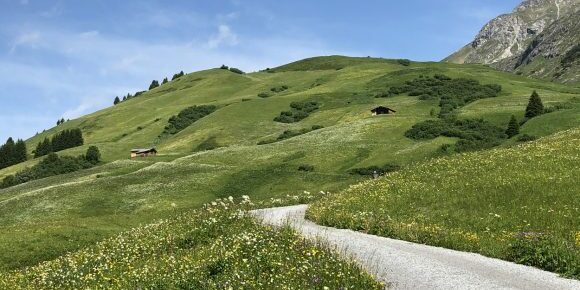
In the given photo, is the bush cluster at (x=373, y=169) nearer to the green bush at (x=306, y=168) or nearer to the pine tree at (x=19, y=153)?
the green bush at (x=306, y=168)

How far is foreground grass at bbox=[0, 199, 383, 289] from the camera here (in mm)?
11641

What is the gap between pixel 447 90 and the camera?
14125 cm

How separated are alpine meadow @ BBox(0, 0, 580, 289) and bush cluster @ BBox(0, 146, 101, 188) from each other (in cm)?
49

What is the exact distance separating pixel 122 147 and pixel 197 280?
145380 mm

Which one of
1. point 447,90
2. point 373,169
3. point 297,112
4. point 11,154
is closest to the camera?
point 373,169

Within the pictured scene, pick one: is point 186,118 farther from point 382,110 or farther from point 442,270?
point 442,270

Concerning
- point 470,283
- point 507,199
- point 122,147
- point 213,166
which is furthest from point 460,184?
point 122,147

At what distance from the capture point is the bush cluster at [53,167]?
12231 centimetres

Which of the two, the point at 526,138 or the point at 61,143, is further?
the point at 61,143

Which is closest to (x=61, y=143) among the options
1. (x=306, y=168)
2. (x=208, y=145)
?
(x=208, y=145)

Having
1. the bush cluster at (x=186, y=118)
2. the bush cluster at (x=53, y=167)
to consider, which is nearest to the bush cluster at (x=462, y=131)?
the bush cluster at (x=53, y=167)

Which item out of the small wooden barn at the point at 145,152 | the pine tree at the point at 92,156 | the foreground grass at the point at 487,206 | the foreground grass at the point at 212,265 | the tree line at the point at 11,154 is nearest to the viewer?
the foreground grass at the point at 212,265

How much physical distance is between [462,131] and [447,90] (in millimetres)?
59681

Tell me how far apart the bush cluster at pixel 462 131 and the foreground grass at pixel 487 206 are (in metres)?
35.5
